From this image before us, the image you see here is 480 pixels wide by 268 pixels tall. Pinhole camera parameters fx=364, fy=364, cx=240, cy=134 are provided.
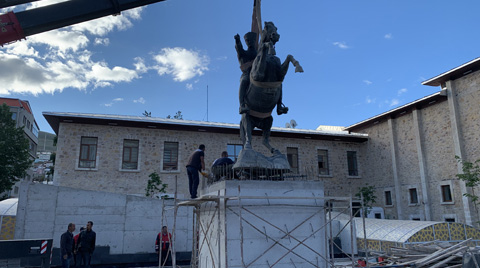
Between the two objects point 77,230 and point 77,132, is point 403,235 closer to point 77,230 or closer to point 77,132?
point 77,230

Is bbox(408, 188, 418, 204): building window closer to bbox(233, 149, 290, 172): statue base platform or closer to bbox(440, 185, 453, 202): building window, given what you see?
bbox(440, 185, 453, 202): building window

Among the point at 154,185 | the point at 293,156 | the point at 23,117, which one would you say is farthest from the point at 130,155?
the point at 23,117

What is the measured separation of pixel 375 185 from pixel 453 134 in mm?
6304

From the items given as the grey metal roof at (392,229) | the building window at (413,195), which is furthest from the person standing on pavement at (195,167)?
the building window at (413,195)

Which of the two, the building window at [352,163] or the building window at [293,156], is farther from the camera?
the building window at [352,163]

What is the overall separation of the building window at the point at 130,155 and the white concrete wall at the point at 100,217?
5.75 m

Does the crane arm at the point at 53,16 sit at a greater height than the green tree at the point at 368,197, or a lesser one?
greater

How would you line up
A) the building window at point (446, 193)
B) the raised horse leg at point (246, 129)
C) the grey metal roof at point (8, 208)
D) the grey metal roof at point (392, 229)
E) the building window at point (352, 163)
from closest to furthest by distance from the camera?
the raised horse leg at point (246, 129), the grey metal roof at point (392, 229), the grey metal roof at point (8, 208), the building window at point (446, 193), the building window at point (352, 163)

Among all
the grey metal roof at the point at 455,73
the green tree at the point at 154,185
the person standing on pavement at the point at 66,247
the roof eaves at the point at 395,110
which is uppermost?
the grey metal roof at the point at 455,73

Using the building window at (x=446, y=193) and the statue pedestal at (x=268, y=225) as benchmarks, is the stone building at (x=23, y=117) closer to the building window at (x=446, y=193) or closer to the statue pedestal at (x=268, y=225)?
the building window at (x=446, y=193)

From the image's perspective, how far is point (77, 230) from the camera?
1384cm

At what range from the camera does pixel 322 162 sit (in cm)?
2386

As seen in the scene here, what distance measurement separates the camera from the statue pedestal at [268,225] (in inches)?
235

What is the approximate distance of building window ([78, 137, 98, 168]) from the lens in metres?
19.2
